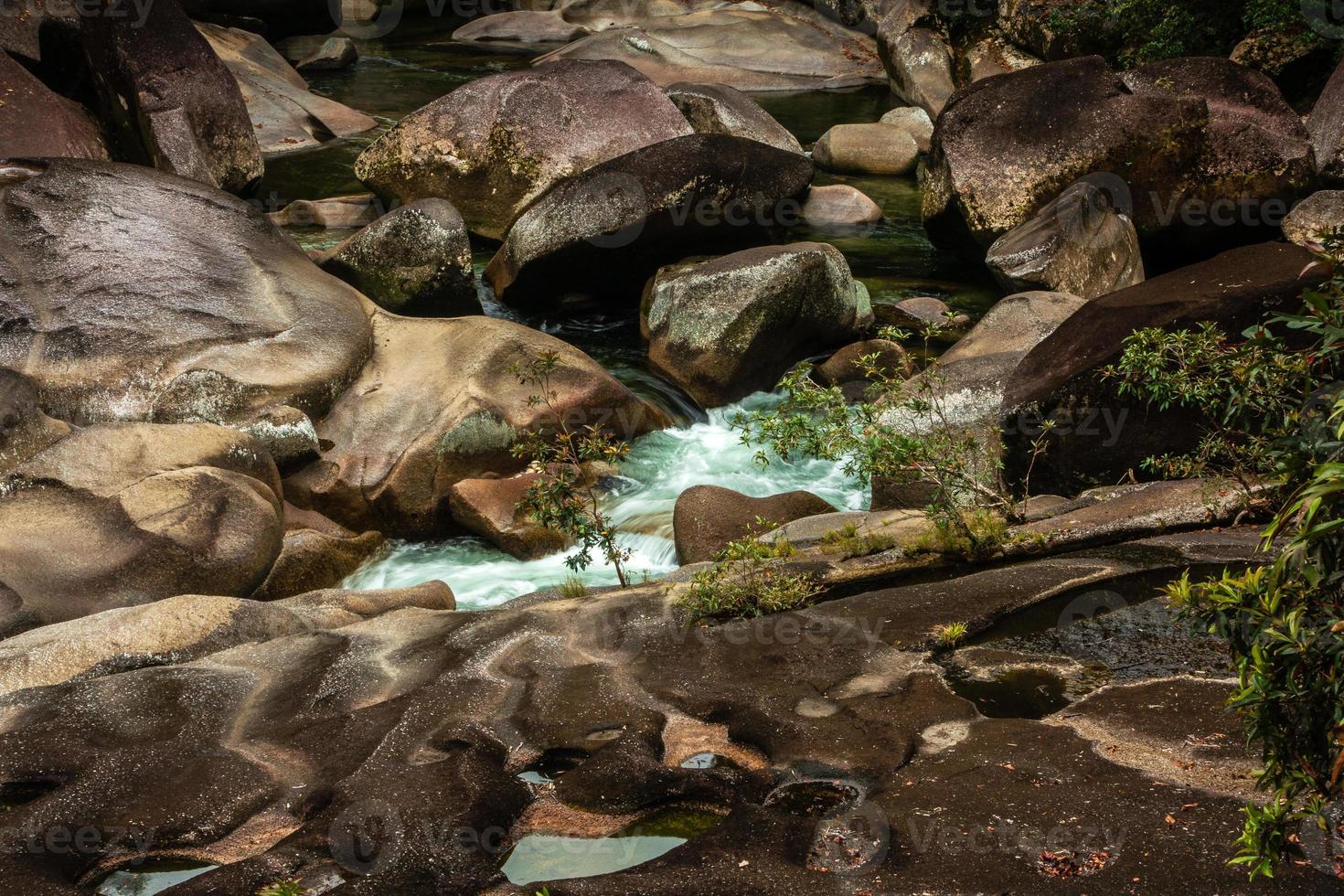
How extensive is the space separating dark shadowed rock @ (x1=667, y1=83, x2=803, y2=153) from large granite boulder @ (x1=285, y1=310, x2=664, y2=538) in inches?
273

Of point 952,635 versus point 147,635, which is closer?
point 952,635

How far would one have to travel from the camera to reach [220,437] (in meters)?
8.38

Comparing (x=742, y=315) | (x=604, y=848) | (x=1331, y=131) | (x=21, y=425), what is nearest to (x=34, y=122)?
(x=21, y=425)

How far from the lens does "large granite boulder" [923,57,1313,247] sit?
1334cm

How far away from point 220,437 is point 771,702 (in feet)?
16.8

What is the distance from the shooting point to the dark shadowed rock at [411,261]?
11.8 m

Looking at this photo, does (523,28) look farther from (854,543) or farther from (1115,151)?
(854,543)

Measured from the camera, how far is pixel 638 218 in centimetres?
1197

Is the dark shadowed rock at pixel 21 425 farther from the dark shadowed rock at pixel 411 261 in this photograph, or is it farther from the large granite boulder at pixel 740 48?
the large granite boulder at pixel 740 48

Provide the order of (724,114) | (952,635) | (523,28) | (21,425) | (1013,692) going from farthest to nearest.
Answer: (523,28) → (724,114) → (21,425) → (952,635) → (1013,692)

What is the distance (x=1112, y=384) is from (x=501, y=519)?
450 cm

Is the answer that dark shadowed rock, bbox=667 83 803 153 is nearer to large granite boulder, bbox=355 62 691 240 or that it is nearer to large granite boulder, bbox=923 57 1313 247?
large granite boulder, bbox=355 62 691 240

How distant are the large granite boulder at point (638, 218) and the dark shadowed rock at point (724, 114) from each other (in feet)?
10.6

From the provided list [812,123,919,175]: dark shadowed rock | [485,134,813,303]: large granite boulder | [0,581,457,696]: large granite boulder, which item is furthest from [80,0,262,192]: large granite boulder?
[812,123,919,175]: dark shadowed rock
